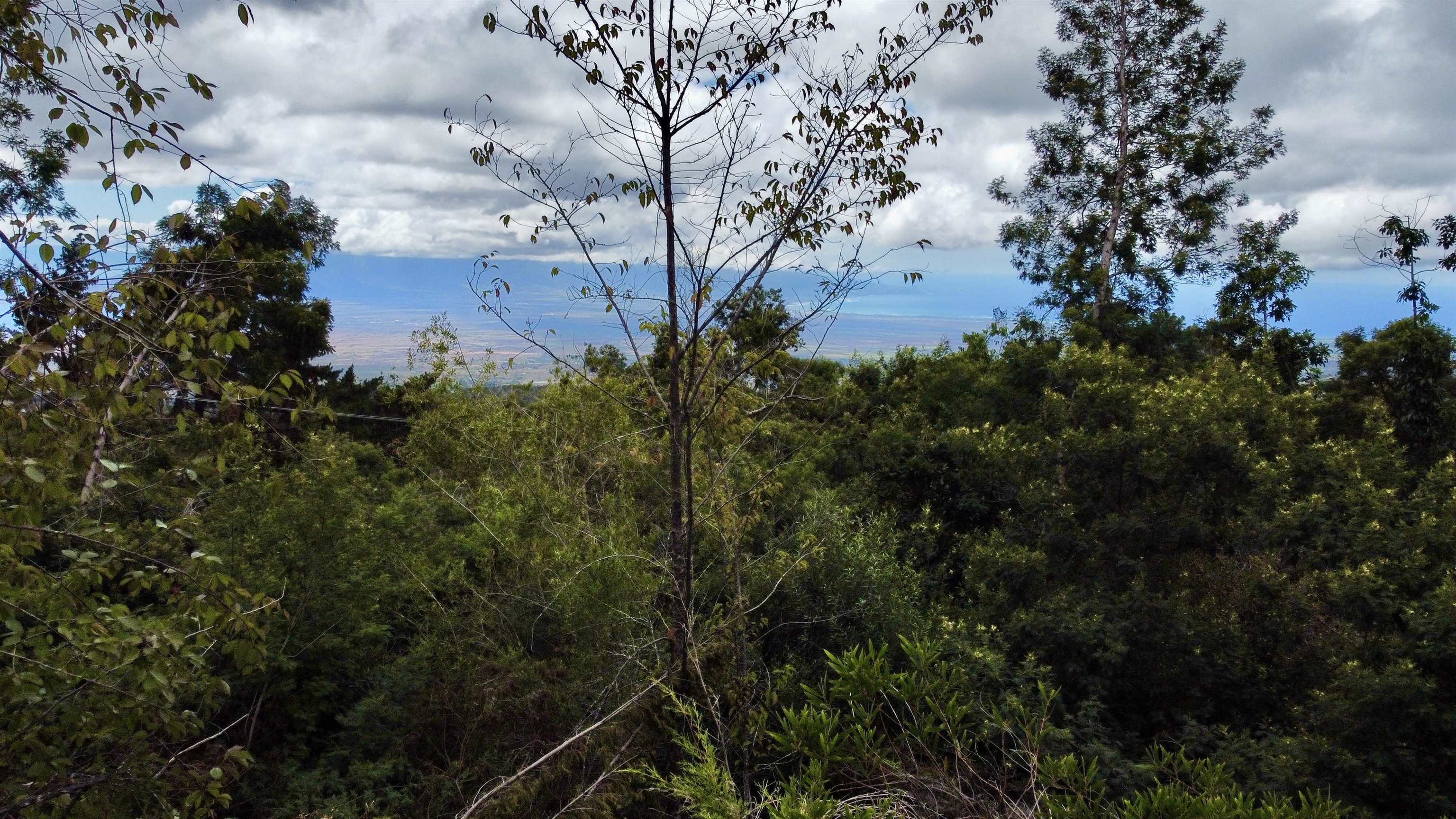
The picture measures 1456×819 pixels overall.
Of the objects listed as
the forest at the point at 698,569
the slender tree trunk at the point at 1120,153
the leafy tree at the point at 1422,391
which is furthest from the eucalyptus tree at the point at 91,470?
the slender tree trunk at the point at 1120,153

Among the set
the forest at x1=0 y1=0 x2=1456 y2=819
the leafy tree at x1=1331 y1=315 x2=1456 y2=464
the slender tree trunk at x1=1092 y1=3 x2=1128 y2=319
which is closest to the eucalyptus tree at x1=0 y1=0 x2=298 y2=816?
the forest at x1=0 y1=0 x2=1456 y2=819

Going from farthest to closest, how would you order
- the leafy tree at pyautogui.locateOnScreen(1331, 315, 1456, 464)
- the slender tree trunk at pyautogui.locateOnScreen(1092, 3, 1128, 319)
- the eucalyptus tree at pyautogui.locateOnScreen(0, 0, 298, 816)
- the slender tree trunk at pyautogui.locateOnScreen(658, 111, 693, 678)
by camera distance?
the slender tree trunk at pyautogui.locateOnScreen(1092, 3, 1128, 319)
the leafy tree at pyautogui.locateOnScreen(1331, 315, 1456, 464)
the slender tree trunk at pyautogui.locateOnScreen(658, 111, 693, 678)
the eucalyptus tree at pyautogui.locateOnScreen(0, 0, 298, 816)

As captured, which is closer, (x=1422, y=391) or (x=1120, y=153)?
(x=1422, y=391)

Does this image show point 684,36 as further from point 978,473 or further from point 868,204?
point 978,473

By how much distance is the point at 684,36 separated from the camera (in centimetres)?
380

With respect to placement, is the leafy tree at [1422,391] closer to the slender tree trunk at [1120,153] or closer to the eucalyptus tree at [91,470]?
the slender tree trunk at [1120,153]

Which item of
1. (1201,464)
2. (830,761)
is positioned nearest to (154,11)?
(830,761)

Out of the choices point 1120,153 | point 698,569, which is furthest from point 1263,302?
point 698,569

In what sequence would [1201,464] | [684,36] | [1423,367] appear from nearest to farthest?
[684,36]
[1201,464]
[1423,367]

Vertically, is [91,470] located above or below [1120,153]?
below

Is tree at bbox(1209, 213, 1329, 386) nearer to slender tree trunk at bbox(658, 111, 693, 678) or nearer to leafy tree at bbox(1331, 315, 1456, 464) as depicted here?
leafy tree at bbox(1331, 315, 1456, 464)

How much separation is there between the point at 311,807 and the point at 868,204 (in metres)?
5.84

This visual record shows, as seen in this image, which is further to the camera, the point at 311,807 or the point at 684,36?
the point at 311,807

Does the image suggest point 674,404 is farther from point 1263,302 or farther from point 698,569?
point 1263,302
